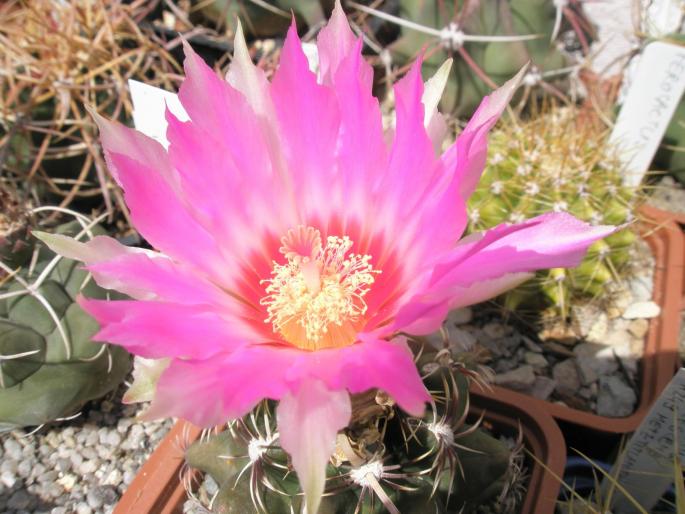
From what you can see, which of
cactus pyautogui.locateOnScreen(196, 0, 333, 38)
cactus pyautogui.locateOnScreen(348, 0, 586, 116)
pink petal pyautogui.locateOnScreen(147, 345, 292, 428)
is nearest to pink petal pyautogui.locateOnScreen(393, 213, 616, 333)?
pink petal pyautogui.locateOnScreen(147, 345, 292, 428)

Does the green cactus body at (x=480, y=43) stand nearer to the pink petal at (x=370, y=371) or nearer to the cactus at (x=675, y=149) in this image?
the cactus at (x=675, y=149)

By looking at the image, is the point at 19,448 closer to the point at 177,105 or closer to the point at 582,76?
the point at 177,105

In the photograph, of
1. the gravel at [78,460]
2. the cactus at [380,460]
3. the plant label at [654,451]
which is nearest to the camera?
the cactus at [380,460]

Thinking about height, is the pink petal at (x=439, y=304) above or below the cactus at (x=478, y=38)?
above

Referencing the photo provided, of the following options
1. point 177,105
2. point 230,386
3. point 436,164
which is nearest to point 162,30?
point 177,105

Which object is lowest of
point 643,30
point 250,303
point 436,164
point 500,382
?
point 500,382

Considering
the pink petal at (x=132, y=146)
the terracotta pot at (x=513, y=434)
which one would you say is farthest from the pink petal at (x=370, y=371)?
the terracotta pot at (x=513, y=434)
